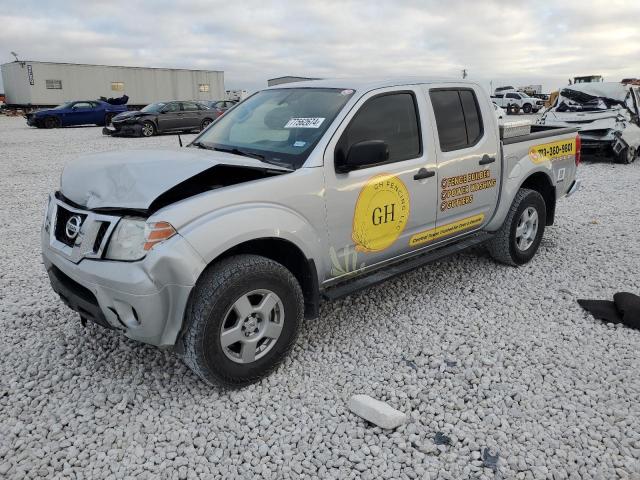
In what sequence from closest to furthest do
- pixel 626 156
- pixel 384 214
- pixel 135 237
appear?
1. pixel 135 237
2. pixel 384 214
3. pixel 626 156

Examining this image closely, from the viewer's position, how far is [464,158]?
4.18 meters

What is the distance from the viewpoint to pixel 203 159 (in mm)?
3053

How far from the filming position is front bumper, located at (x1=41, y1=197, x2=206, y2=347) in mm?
2607

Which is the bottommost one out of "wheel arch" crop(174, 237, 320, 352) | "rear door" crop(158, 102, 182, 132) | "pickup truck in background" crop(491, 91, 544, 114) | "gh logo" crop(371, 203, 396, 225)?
"wheel arch" crop(174, 237, 320, 352)

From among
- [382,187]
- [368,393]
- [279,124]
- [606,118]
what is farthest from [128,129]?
[368,393]

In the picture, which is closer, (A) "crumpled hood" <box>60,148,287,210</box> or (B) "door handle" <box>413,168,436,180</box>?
(A) "crumpled hood" <box>60,148,287,210</box>

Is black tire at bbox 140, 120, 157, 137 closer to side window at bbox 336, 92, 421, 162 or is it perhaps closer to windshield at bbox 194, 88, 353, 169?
windshield at bbox 194, 88, 353, 169

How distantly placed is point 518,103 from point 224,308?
117 ft

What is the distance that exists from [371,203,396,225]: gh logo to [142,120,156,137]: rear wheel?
1671 centimetres

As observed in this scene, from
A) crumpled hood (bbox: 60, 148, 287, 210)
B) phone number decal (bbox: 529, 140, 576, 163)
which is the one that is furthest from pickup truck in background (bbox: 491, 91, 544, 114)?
crumpled hood (bbox: 60, 148, 287, 210)

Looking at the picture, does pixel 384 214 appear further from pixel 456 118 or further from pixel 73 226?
pixel 73 226

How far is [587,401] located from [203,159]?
8.96 ft

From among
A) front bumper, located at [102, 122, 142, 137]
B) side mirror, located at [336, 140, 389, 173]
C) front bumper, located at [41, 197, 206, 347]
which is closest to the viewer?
front bumper, located at [41, 197, 206, 347]

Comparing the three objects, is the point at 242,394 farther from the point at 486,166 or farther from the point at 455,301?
the point at 486,166
